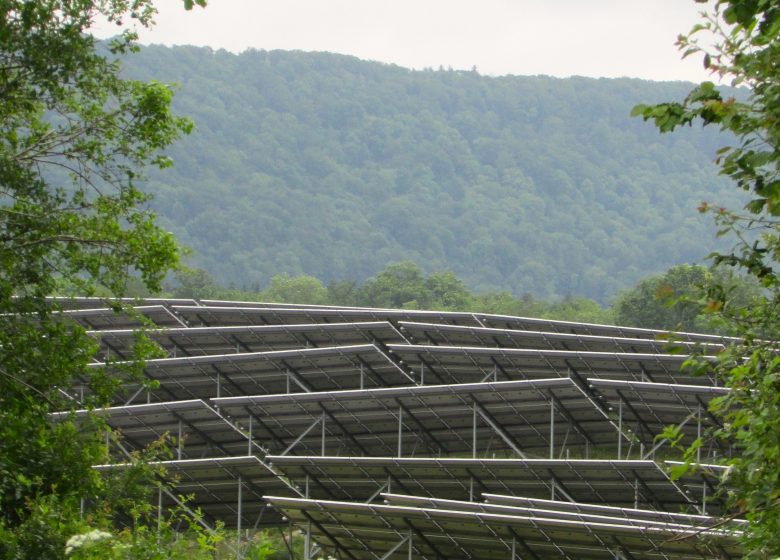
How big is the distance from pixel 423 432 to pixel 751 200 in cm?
3073

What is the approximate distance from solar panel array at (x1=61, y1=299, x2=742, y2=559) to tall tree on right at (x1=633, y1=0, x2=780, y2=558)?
13458mm

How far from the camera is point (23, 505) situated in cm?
2112

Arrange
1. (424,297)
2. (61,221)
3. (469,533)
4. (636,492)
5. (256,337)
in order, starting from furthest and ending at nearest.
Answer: (424,297) → (256,337) → (636,492) → (469,533) → (61,221)

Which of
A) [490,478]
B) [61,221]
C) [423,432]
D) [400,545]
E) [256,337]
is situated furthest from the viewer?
[256,337]

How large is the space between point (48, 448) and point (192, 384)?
24.3 m

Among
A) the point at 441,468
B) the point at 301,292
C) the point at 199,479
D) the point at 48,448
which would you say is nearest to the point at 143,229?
the point at 48,448

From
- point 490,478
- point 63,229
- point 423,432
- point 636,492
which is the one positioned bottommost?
point 423,432

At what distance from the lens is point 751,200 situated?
40.7 feet

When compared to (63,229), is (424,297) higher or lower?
lower

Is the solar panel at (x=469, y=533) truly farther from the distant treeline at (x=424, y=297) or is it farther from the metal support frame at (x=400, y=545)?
the distant treeline at (x=424, y=297)

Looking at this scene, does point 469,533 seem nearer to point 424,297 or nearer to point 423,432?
point 423,432

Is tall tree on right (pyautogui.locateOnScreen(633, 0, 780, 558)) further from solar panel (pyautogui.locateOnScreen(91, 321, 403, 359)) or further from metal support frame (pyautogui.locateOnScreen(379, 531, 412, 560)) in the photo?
solar panel (pyautogui.locateOnScreen(91, 321, 403, 359))

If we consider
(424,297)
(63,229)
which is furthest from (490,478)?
(424,297)

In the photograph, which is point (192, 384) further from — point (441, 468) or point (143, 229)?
point (143, 229)
